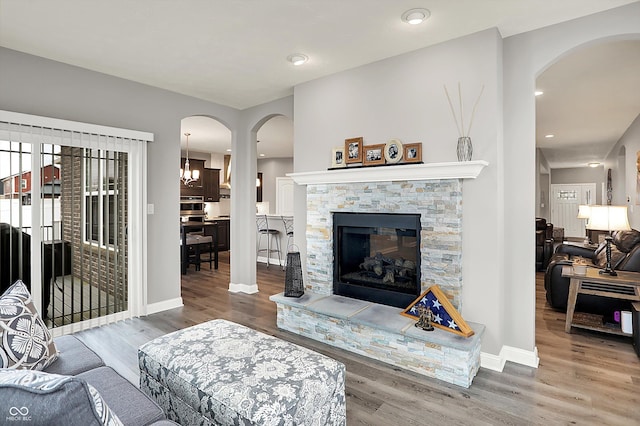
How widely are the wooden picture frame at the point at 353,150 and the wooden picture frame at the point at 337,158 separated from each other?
50 mm

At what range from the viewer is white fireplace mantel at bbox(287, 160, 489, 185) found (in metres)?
2.74

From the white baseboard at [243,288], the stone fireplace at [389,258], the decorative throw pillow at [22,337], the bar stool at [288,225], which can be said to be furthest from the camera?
the bar stool at [288,225]

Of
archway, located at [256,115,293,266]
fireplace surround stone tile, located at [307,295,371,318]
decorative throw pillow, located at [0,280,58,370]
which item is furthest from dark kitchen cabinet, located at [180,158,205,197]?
decorative throw pillow, located at [0,280,58,370]

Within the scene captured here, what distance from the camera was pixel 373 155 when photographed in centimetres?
339

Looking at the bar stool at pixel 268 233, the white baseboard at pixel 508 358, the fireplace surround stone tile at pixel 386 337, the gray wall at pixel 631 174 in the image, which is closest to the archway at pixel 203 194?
the bar stool at pixel 268 233

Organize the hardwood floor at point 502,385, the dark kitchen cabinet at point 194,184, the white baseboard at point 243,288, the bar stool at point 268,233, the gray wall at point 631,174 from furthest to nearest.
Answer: the dark kitchen cabinet at point 194,184 → the bar stool at point 268,233 → the gray wall at point 631,174 → the white baseboard at point 243,288 → the hardwood floor at point 502,385

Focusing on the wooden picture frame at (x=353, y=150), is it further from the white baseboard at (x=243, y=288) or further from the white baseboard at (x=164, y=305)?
the white baseboard at (x=164, y=305)

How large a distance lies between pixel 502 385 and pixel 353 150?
7.77 ft

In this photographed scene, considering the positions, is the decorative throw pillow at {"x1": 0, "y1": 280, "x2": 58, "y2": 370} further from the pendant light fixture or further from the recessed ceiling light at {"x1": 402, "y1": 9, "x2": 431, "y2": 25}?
the pendant light fixture

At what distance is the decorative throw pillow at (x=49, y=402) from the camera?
0.78 metres

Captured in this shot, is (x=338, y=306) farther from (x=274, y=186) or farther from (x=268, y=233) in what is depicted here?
(x=274, y=186)

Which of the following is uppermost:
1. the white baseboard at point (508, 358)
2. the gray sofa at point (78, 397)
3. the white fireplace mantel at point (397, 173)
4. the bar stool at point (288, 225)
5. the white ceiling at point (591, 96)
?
the white ceiling at point (591, 96)

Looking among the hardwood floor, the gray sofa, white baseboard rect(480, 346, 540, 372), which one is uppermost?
the gray sofa

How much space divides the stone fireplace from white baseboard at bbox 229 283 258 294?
4.98 feet
